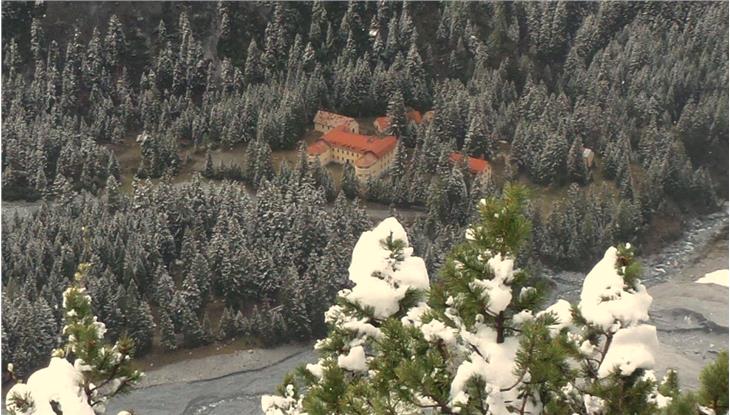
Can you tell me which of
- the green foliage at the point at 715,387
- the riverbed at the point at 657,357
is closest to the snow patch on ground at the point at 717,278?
the riverbed at the point at 657,357

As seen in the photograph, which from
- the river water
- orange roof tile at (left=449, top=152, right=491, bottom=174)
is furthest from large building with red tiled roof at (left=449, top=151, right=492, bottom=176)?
the river water

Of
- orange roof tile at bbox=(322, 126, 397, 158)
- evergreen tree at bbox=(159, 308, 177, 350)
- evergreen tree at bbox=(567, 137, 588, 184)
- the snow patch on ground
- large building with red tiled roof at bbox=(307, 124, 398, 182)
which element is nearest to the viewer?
evergreen tree at bbox=(159, 308, 177, 350)

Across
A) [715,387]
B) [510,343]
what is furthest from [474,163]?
[715,387]

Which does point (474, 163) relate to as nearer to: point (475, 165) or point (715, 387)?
point (475, 165)

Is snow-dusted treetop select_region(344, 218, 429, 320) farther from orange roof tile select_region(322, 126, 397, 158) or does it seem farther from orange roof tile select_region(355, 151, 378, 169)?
orange roof tile select_region(322, 126, 397, 158)

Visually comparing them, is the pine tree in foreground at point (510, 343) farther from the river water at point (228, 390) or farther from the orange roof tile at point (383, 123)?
the orange roof tile at point (383, 123)

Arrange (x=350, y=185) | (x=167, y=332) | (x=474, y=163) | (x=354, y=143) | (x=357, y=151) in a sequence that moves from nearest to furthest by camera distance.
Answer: (x=167, y=332) → (x=350, y=185) → (x=474, y=163) → (x=357, y=151) → (x=354, y=143)

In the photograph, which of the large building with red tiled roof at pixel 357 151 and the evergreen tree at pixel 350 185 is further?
the large building with red tiled roof at pixel 357 151
